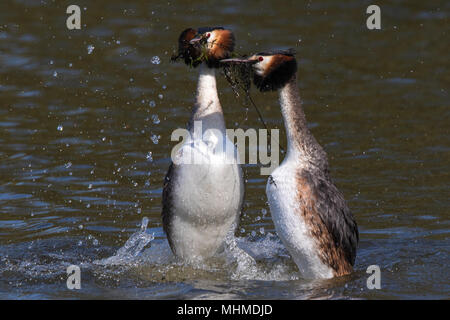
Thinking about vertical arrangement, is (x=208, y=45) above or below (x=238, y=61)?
above

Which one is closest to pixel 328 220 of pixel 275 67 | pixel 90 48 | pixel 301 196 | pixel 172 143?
pixel 301 196

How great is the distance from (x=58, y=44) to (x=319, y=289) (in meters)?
9.11

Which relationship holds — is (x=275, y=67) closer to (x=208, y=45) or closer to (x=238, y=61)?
(x=238, y=61)

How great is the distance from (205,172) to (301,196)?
0.94m

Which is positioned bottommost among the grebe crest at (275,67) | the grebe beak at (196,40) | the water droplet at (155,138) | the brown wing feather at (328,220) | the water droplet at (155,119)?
the brown wing feather at (328,220)

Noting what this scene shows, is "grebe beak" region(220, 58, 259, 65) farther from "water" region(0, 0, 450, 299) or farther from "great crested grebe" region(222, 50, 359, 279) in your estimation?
"water" region(0, 0, 450, 299)

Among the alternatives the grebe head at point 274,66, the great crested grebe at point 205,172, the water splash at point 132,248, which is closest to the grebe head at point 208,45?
the great crested grebe at point 205,172

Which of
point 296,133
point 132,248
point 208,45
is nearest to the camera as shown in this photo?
point 296,133

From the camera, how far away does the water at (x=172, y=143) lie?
880 cm

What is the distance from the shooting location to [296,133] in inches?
325

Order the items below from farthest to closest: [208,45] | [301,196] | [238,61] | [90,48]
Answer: [90,48] < [208,45] < [238,61] < [301,196]

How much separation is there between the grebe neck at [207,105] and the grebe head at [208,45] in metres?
0.10

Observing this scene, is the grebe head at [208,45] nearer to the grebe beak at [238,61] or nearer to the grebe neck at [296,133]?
the grebe beak at [238,61]

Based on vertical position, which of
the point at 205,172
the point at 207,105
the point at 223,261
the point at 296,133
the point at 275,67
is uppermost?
the point at 275,67
